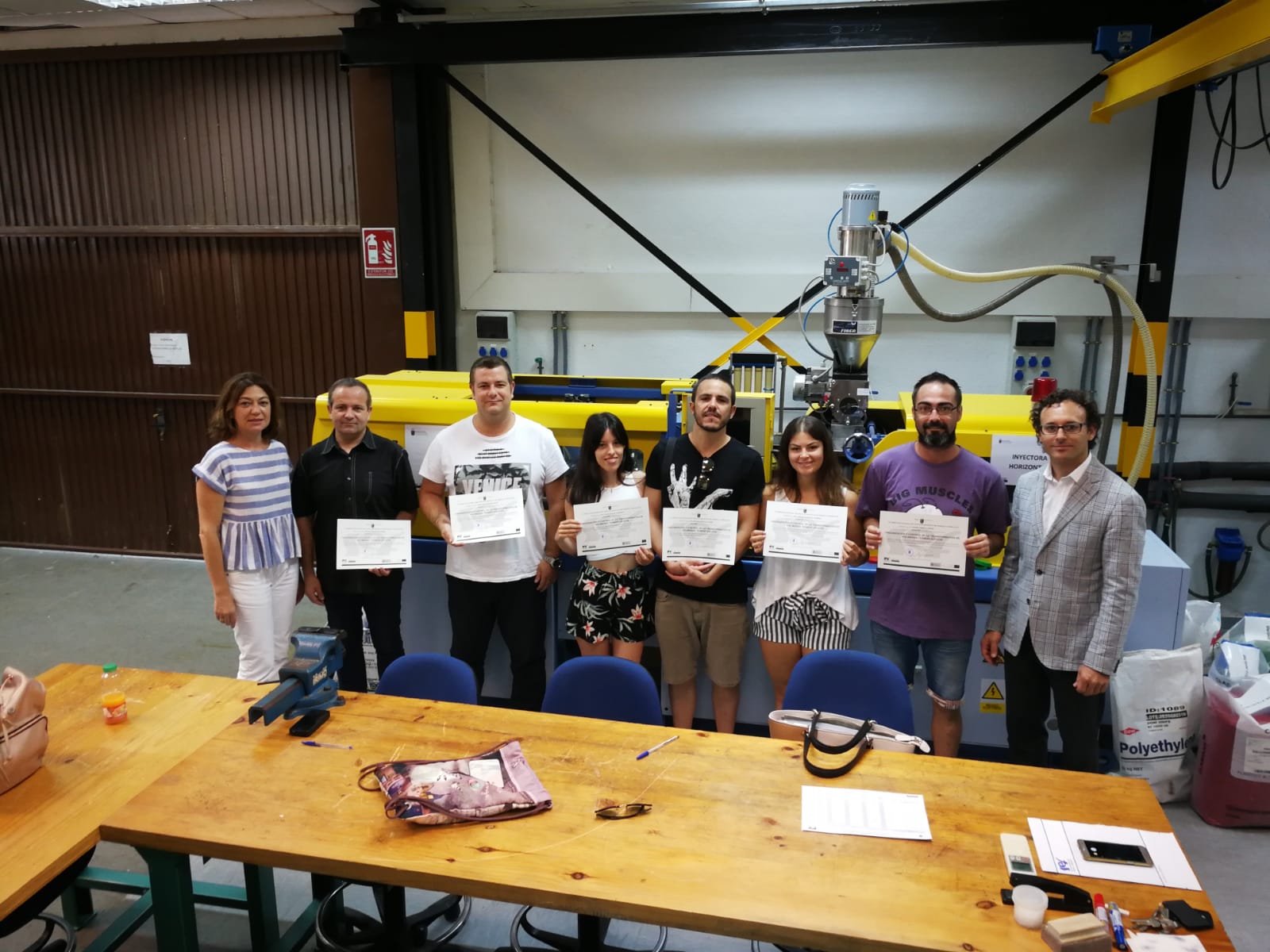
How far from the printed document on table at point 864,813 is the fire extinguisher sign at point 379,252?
4.65 metres

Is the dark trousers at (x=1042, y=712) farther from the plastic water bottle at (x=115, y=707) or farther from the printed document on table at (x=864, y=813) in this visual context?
the plastic water bottle at (x=115, y=707)

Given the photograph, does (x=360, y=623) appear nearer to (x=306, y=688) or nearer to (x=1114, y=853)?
(x=306, y=688)

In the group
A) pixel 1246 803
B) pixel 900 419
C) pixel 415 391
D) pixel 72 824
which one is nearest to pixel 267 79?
pixel 415 391

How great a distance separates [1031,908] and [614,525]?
1854 mm

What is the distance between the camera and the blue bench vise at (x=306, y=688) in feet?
7.65

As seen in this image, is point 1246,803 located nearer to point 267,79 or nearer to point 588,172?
point 588,172

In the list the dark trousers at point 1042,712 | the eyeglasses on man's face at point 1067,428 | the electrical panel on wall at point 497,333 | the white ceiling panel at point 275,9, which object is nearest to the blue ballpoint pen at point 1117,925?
the dark trousers at point 1042,712

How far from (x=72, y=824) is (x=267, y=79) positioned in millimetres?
5217

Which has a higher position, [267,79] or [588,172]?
[267,79]

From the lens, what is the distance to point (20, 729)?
2.16 metres

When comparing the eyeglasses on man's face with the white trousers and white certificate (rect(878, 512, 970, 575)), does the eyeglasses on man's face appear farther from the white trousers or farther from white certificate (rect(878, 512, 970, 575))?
the white trousers

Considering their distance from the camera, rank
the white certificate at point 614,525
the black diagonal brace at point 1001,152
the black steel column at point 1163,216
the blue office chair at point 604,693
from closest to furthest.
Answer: the blue office chair at point 604,693
the white certificate at point 614,525
the black steel column at point 1163,216
the black diagonal brace at point 1001,152

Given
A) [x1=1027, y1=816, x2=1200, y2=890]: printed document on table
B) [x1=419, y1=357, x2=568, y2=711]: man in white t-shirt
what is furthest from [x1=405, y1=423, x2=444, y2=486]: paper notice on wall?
[x1=1027, y1=816, x2=1200, y2=890]: printed document on table

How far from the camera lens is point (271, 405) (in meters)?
3.32
